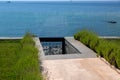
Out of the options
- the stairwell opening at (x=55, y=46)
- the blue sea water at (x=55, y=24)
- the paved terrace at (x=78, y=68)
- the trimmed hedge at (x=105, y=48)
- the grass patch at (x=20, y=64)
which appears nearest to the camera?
the grass patch at (x=20, y=64)

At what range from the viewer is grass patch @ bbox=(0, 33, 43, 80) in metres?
6.62

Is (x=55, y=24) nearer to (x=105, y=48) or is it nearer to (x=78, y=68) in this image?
(x=105, y=48)

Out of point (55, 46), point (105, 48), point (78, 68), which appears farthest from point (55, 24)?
point (78, 68)

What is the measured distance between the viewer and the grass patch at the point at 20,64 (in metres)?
6.62

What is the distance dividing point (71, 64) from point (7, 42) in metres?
5.69

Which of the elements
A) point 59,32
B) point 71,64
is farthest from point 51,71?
point 59,32

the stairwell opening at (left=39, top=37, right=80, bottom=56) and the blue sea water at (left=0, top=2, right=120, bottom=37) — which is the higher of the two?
the stairwell opening at (left=39, top=37, right=80, bottom=56)

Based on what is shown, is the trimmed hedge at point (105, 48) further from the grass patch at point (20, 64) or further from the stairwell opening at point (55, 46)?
the grass patch at point (20, 64)

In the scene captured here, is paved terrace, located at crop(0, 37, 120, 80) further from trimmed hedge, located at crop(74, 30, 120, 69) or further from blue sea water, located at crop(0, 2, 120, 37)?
blue sea water, located at crop(0, 2, 120, 37)

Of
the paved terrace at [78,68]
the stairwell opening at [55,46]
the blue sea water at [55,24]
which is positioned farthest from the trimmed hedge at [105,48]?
the blue sea water at [55,24]

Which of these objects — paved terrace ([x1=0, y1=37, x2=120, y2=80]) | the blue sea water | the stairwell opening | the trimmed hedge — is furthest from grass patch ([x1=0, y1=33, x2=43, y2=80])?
the blue sea water

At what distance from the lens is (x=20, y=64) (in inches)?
285

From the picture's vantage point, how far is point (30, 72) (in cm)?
662

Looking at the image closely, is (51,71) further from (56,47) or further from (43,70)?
(56,47)
